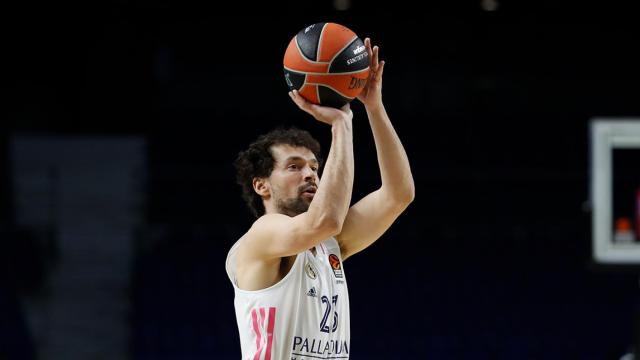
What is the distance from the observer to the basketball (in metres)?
3.33

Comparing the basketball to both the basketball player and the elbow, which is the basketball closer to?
the basketball player

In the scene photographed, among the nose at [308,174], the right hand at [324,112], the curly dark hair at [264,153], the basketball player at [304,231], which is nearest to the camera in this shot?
the basketball player at [304,231]

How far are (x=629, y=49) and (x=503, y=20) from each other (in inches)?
57.6

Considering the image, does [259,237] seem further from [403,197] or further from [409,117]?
[409,117]

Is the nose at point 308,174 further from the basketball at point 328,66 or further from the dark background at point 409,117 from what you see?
the dark background at point 409,117

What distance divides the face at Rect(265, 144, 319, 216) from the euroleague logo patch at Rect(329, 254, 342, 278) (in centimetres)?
22

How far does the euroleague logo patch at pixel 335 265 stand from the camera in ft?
11.5

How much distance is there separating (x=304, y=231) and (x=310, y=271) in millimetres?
316

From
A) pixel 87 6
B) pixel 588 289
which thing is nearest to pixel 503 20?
pixel 588 289

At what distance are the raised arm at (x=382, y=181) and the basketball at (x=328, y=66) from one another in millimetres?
65

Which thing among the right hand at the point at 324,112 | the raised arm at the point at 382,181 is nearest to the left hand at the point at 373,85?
the raised arm at the point at 382,181

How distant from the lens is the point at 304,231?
123 inches

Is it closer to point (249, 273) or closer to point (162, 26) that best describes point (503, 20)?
point (162, 26)

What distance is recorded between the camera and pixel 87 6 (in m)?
10.9
